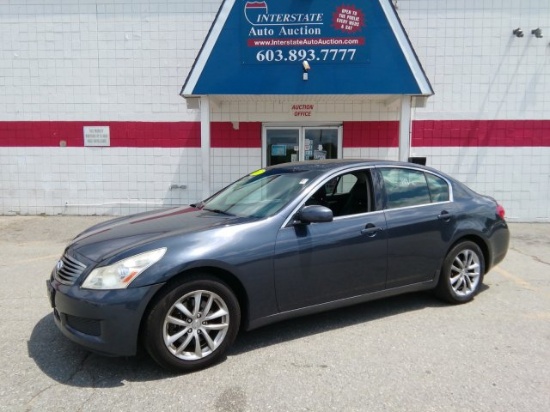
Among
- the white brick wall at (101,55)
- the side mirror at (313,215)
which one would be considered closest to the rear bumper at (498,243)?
the side mirror at (313,215)

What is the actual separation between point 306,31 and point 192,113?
11.7ft

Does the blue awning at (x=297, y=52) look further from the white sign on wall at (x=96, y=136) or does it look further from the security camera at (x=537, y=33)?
the security camera at (x=537, y=33)

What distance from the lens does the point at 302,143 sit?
10.7m

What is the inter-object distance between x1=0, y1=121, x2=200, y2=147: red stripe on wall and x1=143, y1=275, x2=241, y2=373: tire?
7.83 m

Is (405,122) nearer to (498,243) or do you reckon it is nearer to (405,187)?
(498,243)

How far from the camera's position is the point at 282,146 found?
1080 centimetres

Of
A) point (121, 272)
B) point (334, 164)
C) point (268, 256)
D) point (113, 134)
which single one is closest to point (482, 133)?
point (334, 164)

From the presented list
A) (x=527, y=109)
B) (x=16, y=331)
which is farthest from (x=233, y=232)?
(x=527, y=109)

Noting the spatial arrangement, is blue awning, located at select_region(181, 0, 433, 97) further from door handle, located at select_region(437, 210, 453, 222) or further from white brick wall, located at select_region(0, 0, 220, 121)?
door handle, located at select_region(437, 210, 453, 222)

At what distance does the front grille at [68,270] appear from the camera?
3218 millimetres

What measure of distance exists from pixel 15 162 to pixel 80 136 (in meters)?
1.85

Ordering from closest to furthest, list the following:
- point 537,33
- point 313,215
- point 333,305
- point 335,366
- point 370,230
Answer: point 335,366 → point 313,215 → point 333,305 → point 370,230 → point 537,33

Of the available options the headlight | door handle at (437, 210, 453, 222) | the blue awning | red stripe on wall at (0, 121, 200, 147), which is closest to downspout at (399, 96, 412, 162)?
the blue awning

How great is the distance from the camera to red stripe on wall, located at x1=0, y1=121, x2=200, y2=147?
1067cm
